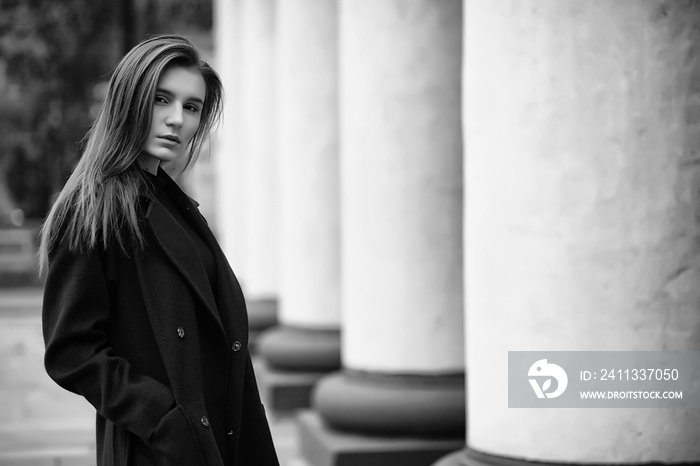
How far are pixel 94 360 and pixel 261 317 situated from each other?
36.3 feet

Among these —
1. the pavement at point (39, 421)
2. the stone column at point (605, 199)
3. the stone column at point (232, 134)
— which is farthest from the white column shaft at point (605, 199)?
the stone column at point (232, 134)

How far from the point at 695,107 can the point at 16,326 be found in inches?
572

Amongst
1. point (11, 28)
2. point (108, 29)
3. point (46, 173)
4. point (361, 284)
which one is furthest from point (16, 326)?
point (46, 173)

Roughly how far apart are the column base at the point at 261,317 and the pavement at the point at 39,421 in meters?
2.53

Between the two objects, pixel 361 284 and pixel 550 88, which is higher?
pixel 550 88

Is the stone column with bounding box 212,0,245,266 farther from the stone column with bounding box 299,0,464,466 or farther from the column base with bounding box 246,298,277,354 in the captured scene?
the stone column with bounding box 299,0,464,466

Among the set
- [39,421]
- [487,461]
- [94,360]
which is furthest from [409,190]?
[39,421]

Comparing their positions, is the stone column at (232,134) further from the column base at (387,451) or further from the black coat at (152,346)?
the black coat at (152,346)

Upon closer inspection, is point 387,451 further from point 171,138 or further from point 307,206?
point 171,138

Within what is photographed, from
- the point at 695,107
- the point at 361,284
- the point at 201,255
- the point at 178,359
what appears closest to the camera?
the point at 178,359

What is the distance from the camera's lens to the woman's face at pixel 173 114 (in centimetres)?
300

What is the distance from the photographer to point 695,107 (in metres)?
4.52

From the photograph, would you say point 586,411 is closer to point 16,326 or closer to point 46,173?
point 16,326

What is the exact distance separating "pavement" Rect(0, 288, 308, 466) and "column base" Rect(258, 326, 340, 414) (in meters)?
0.21
